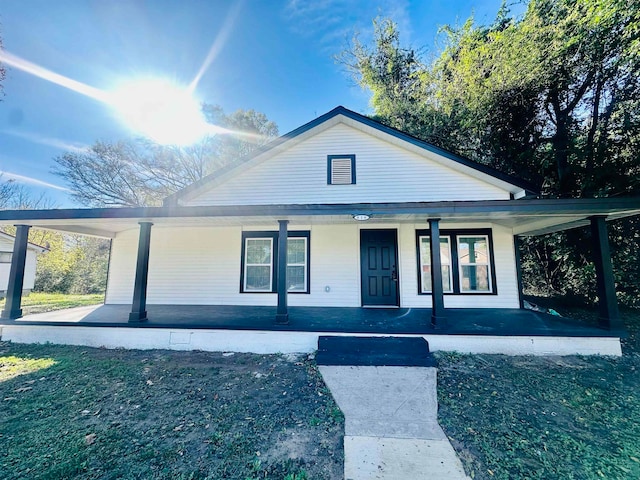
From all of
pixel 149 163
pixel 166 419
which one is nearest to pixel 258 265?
pixel 166 419

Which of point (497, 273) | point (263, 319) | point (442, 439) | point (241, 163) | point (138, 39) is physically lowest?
point (442, 439)

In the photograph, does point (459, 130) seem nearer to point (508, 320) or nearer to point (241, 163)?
point (508, 320)

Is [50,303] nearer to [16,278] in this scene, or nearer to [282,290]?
[16,278]

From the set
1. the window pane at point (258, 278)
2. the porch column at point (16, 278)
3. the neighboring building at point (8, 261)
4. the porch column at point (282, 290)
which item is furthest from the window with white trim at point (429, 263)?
the neighboring building at point (8, 261)

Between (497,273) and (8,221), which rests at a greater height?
(8,221)

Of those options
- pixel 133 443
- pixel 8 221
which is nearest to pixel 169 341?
pixel 133 443

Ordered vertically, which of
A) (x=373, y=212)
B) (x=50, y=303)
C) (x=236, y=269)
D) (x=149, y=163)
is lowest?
(x=50, y=303)

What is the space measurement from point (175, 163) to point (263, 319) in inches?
529

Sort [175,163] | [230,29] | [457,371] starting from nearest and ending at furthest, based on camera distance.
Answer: [457,371] < [230,29] < [175,163]

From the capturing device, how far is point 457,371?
4.19 meters

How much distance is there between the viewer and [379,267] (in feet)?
24.0

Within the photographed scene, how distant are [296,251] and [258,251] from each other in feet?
3.73

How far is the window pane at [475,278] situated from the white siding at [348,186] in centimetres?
189

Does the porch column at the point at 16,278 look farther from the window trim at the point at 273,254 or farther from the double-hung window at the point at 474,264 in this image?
the double-hung window at the point at 474,264
